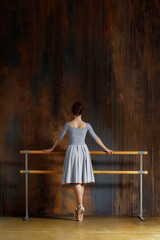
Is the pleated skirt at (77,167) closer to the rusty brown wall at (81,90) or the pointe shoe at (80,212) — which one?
the pointe shoe at (80,212)

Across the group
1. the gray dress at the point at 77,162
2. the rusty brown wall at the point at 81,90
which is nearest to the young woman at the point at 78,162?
the gray dress at the point at 77,162

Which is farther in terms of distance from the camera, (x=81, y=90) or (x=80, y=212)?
(x=81, y=90)

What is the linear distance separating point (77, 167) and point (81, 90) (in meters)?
1.22

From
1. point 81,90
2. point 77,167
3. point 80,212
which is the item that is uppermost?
point 81,90

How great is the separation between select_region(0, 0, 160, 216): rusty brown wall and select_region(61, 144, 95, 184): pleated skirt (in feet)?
1.73

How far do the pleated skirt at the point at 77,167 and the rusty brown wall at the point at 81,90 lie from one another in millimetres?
527

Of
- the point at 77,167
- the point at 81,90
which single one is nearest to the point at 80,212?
the point at 77,167

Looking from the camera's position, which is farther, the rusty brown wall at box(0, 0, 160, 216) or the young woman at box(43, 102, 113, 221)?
the rusty brown wall at box(0, 0, 160, 216)

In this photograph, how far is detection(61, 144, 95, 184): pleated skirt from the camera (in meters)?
4.02

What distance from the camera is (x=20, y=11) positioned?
468 centimetres

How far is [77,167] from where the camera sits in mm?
4027

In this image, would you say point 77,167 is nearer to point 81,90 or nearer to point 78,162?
point 78,162

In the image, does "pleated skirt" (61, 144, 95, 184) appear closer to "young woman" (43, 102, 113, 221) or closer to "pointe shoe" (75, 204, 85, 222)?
"young woman" (43, 102, 113, 221)

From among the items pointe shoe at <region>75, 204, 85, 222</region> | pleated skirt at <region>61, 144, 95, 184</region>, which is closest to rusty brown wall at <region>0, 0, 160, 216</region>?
pointe shoe at <region>75, 204, 85, 222</region>
